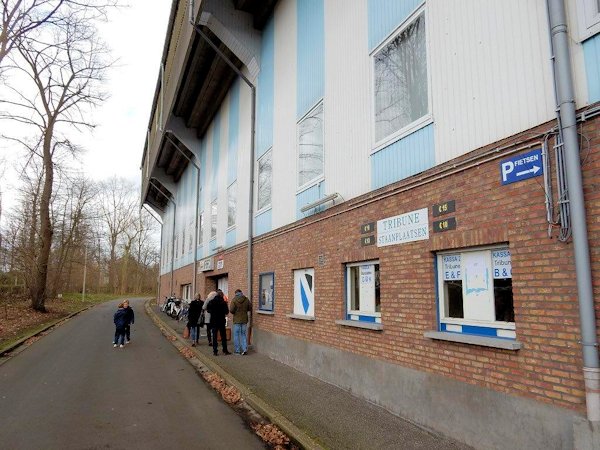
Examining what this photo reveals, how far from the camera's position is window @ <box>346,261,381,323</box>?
731cm

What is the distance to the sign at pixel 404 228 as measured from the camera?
605 centimetres

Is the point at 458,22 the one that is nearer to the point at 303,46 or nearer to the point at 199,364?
the point at 303,46

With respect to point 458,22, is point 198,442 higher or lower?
lower

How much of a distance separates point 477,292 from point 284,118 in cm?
740

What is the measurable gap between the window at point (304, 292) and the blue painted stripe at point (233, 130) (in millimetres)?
6924

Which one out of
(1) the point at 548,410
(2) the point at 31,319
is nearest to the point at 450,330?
(1) the point at 548,410

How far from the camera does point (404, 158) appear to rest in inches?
259

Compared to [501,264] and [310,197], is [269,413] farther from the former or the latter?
[310,197]

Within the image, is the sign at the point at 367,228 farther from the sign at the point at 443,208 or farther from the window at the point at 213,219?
the window at the point at 213,219

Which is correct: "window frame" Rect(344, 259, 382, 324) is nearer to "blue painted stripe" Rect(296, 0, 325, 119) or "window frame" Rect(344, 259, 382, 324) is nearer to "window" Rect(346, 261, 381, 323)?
"window" Rect(346, 261, 381, 323)

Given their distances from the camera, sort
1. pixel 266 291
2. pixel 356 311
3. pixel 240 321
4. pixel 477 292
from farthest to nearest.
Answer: pixel 266 291 < pixel 240 321 < pixel 356 311 < pixel 477 292

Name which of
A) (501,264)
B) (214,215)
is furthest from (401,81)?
(214,215)

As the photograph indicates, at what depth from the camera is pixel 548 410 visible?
4.16m

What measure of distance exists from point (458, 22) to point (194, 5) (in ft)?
31.4
